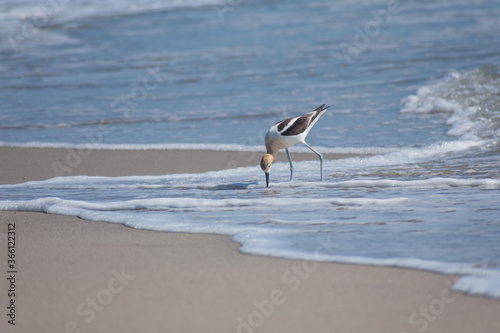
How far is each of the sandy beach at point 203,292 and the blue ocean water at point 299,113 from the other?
210 millimetres

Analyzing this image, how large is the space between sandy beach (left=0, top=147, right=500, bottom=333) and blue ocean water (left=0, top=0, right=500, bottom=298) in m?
0.21

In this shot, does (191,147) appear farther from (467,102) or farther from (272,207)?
(467,102)

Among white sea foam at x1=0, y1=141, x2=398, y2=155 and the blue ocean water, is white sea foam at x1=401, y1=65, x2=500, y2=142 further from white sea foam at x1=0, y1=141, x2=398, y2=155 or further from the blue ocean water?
white sea foam at x1=0, y1=141, x2=398, y2=155

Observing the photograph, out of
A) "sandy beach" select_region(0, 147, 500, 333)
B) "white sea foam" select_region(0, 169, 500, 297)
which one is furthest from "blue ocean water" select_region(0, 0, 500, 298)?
"sandy beach" select_region(0, 147, 500, 333)

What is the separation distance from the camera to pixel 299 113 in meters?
10.3

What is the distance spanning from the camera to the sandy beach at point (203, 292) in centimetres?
354

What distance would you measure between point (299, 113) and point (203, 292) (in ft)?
21.9

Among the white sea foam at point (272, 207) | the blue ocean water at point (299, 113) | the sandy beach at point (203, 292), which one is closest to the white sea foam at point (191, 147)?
the blue ocean water at point (299, 113)

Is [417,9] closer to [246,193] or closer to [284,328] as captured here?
[246,193]

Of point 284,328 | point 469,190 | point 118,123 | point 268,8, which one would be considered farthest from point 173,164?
point 268,8

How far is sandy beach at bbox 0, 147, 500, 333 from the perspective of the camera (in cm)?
354

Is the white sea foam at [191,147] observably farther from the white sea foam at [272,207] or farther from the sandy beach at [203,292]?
the sandy beach at [203,292]

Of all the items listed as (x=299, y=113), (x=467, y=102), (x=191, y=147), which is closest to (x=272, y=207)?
(x=191, y=147)

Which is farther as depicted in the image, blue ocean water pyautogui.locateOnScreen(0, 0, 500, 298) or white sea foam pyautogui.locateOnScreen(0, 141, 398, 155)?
white sea foam pyautogui.locateOnScreen(0, 141, 398, 155)
